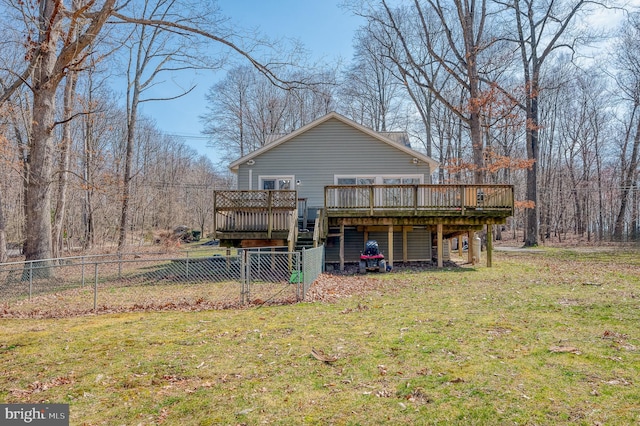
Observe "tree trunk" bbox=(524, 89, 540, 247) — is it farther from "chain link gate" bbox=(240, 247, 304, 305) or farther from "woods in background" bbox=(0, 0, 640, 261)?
"chain link gate" bbox=(240, 247, 304, 305)

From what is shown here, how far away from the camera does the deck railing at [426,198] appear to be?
12461mm

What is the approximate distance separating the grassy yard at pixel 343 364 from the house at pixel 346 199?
5.10m

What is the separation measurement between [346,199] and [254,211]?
3.20m

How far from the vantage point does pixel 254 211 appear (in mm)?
11859

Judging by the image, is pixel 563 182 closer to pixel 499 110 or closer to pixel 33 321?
pixel 499 110

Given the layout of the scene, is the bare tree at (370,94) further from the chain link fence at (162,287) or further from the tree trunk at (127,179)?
the chain link fence at (162,287)

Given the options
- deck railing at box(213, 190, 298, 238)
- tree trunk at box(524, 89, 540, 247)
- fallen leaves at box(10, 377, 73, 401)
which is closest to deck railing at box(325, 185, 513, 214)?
deck railing at box(213, 190, 298, 238)

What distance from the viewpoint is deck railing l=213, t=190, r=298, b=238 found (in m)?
11.8

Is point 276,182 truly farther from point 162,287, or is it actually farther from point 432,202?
point 162,287

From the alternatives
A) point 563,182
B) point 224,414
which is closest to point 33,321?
point 224,414

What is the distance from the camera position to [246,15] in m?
8.32

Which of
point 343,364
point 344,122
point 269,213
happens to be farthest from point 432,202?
point 343,364

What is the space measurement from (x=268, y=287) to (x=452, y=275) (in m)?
5.71

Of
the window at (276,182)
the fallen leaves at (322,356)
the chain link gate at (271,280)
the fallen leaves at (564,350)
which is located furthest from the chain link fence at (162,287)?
the fallen leaves at (564,350)
